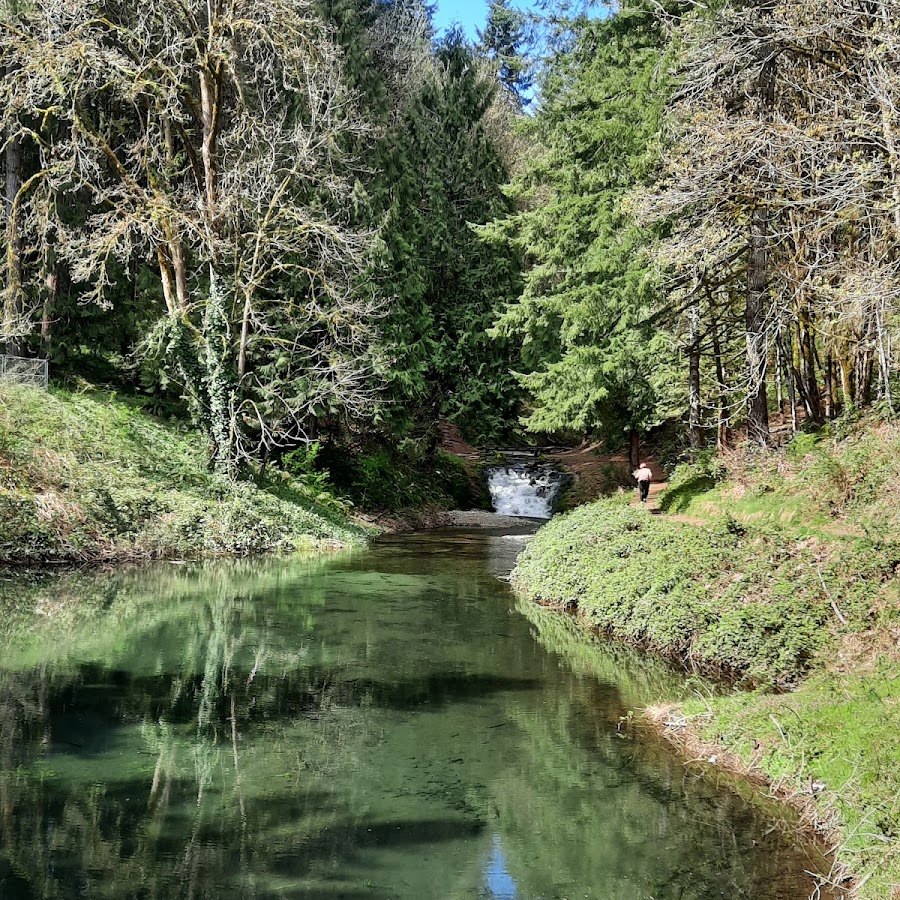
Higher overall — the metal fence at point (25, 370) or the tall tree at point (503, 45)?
the tall tree at point (503, 45)

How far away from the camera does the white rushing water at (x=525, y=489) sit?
31016mm

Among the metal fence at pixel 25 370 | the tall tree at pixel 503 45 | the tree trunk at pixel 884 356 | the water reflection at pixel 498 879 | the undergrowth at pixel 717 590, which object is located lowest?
the water reflection at pixel 498 879

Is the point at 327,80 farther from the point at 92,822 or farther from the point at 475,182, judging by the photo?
the point at 92,822

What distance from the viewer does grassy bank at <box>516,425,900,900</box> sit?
20.4 ft

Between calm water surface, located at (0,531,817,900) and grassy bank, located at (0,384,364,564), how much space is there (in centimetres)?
390

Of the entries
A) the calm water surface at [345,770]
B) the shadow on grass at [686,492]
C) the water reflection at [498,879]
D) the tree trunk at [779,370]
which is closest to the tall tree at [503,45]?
the tree trunk at [779,370]

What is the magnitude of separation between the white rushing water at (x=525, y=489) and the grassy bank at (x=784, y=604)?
45.9ft

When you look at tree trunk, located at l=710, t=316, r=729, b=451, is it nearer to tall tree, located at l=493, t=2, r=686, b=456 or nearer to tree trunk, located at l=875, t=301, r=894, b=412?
tall tree, located at l=493, t=2, r=686, b=456

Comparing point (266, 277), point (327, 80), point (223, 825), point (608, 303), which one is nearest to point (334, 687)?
point (223, 825)

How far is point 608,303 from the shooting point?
65.1ft

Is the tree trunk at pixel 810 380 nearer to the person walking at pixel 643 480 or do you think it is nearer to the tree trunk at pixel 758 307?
the tree trunk at pixel 758 307

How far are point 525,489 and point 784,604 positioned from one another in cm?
2253

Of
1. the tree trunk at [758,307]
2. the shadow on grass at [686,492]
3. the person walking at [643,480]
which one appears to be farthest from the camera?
the person walking at [643,480]

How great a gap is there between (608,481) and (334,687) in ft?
66.0
